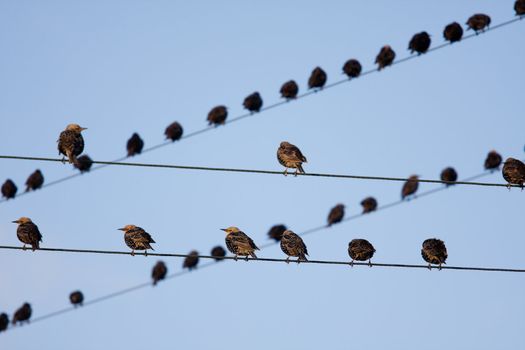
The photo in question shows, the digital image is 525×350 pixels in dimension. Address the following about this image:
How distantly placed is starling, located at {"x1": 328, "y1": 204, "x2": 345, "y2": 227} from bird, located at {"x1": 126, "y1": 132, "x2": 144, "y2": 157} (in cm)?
731

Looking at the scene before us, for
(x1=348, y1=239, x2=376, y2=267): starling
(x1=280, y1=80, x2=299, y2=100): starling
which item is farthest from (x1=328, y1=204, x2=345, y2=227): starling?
(x1=348, y1=239, x2=376, y2=267): starling

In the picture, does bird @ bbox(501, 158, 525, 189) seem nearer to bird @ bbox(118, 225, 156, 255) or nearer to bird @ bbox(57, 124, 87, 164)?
bird @ bbox(118, 225, 156, 255)

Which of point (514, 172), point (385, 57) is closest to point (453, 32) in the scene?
point (385, 57)

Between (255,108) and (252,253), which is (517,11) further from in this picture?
(252,253)

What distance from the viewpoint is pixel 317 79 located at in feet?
96.4

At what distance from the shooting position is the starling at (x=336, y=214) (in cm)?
3447

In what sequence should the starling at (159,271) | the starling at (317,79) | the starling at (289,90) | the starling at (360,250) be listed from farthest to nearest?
1. the starling at (159,271)
2. the starling at (289,90)
3. the starling at (317,79)
4. the starling at (360,250)

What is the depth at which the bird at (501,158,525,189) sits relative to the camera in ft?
57.8

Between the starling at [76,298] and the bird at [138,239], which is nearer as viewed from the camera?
the bird at [138,239]

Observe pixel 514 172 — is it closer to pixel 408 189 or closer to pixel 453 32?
pixel 453 32

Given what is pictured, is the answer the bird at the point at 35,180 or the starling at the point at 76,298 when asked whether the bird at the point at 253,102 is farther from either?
the starling at the point at 76,298

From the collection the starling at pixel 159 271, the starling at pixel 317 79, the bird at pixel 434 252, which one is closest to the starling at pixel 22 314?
the starling at pixel 159 271

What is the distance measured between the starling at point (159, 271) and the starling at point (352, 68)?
933cm

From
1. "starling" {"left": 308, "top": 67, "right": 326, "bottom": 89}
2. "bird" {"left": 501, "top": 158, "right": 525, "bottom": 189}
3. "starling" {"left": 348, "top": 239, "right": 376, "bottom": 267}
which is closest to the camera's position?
"starling" {"left": 348, "top": 239, "right": 376, "bottom": 267}
